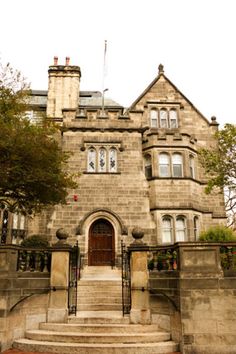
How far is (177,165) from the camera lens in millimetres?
20328

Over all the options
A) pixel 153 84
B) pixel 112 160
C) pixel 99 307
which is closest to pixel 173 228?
pixel 112 160

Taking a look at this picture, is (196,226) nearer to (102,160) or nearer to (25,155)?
(102,160)

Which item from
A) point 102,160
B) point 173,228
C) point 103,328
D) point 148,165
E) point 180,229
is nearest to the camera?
point 103,328

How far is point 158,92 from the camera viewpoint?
23188mm

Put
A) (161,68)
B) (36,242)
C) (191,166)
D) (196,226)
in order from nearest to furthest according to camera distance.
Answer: (36,242) < (196,226) < (191,166) < (161,68)

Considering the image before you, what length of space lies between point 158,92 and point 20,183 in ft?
48.8

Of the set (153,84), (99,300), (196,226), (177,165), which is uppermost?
(153,84)

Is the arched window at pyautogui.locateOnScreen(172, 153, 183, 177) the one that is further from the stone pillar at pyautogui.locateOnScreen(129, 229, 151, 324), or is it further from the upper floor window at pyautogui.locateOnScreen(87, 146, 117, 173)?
the stone pillar at pyautogui.locateOnScreen(129, 229, 151, 324)

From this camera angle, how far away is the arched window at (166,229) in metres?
18.8

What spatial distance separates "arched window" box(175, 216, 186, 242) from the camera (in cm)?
1884

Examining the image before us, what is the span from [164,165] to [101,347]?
13.9 meters

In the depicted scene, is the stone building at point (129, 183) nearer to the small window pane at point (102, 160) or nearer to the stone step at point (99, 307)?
the small window pane at point (102, 160)

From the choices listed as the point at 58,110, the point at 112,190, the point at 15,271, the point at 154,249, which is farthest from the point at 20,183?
the point at 58,110

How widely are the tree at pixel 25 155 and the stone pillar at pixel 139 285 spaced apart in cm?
432
